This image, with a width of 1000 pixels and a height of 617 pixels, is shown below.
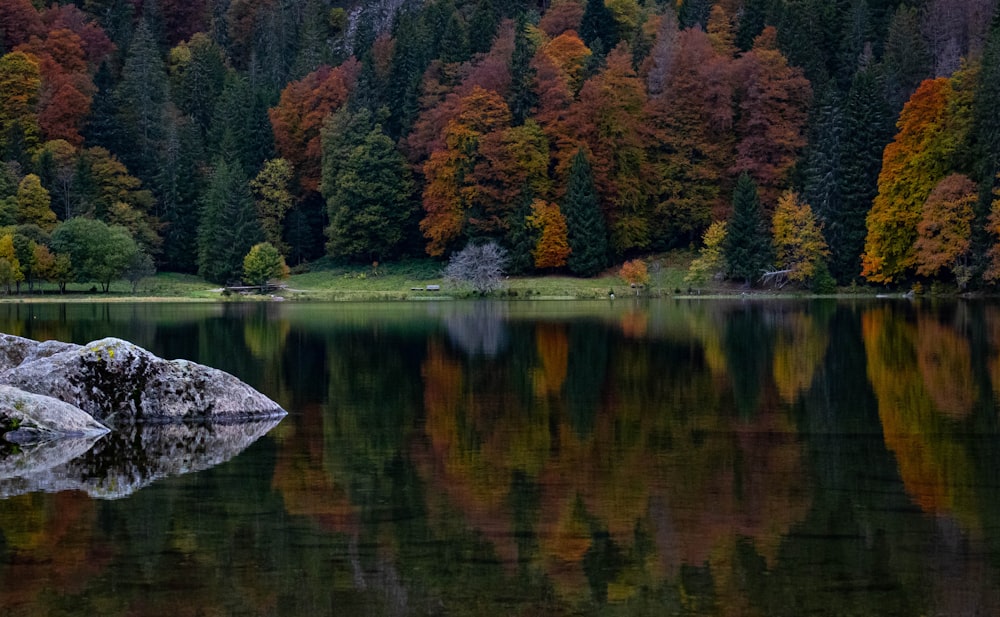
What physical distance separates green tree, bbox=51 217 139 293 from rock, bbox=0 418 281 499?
219 feet

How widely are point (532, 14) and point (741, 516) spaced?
344 ft

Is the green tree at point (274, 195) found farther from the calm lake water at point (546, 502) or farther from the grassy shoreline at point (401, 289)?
the calm lake water at point (546, 502)

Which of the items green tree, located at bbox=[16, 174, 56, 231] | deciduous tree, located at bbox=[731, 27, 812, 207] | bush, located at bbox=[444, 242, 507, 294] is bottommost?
bush, located at bbox=[444, 242, 507, 294]

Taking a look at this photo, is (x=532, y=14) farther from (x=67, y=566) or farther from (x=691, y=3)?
(x=67, y=566)

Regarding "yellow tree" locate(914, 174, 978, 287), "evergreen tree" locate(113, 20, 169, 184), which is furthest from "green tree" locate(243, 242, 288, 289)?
"yellow tree" locate(914, 174, 978, 287)

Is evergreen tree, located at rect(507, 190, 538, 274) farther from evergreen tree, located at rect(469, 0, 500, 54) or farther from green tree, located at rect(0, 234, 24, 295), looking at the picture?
green tree, located at rect(0, 234, 24, 295)

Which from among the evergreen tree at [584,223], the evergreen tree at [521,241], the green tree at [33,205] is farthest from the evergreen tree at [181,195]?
the evergreen tree at [584,223]

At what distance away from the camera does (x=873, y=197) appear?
260 feet

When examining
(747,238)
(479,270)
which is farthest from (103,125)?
(747,238)

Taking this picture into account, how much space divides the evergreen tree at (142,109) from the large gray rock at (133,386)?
86.6 m

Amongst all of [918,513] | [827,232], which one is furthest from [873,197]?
[918,513]

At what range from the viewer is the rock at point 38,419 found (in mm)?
18266

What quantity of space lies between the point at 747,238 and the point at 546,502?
67534mm

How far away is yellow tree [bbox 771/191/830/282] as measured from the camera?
254 ft
